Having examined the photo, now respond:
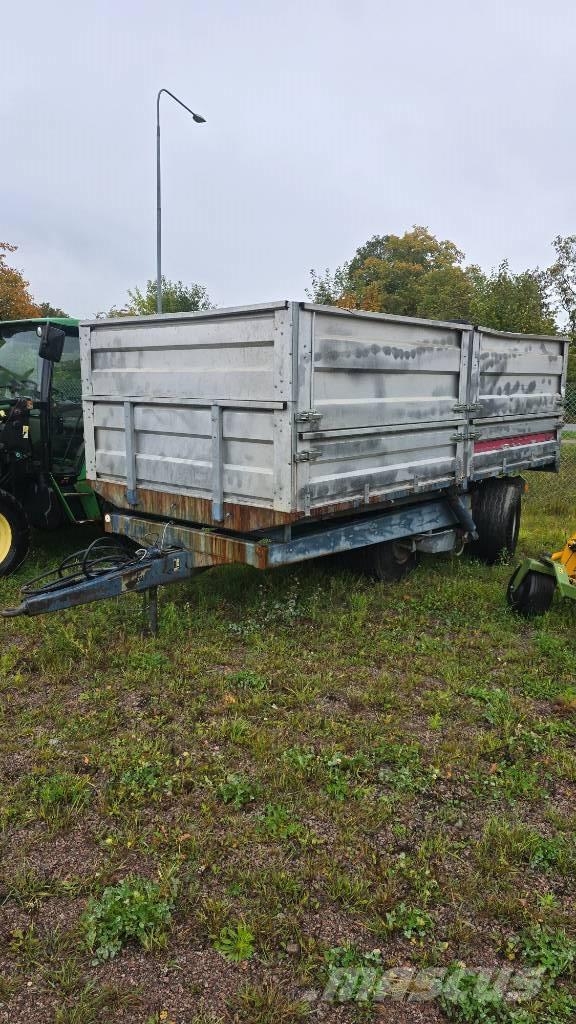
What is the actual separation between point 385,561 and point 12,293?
90.1 ft

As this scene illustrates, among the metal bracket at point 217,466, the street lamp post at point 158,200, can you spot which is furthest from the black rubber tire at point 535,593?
the street lamp post at point 158,200

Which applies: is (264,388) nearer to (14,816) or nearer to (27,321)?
(14,816)

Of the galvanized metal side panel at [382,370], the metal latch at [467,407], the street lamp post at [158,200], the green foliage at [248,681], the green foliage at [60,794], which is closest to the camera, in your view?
the green foliage at [60,794]

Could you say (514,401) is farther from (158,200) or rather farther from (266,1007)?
(158,200)

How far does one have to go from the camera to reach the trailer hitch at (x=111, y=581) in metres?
3.99

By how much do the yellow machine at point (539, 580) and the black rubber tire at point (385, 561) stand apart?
1.03 metres

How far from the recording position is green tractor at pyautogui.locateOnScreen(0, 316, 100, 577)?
226 inches

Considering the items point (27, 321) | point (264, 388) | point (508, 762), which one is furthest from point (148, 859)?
point (27, 321)

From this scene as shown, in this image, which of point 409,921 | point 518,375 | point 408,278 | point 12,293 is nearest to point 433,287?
point 408,278

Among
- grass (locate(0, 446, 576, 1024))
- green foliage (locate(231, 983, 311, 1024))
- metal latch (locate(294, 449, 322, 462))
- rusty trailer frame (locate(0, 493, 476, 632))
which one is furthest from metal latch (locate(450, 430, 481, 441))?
green foliage (locate(231, 983, 311, 1024))

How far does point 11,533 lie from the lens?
224 inches

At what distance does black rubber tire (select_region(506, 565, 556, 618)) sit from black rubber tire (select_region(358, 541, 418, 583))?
1.04 metres

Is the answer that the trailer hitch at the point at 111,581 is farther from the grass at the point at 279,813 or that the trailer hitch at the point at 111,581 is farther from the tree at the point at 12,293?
the tree at the point at 12,293

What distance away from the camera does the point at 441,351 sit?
535cm
